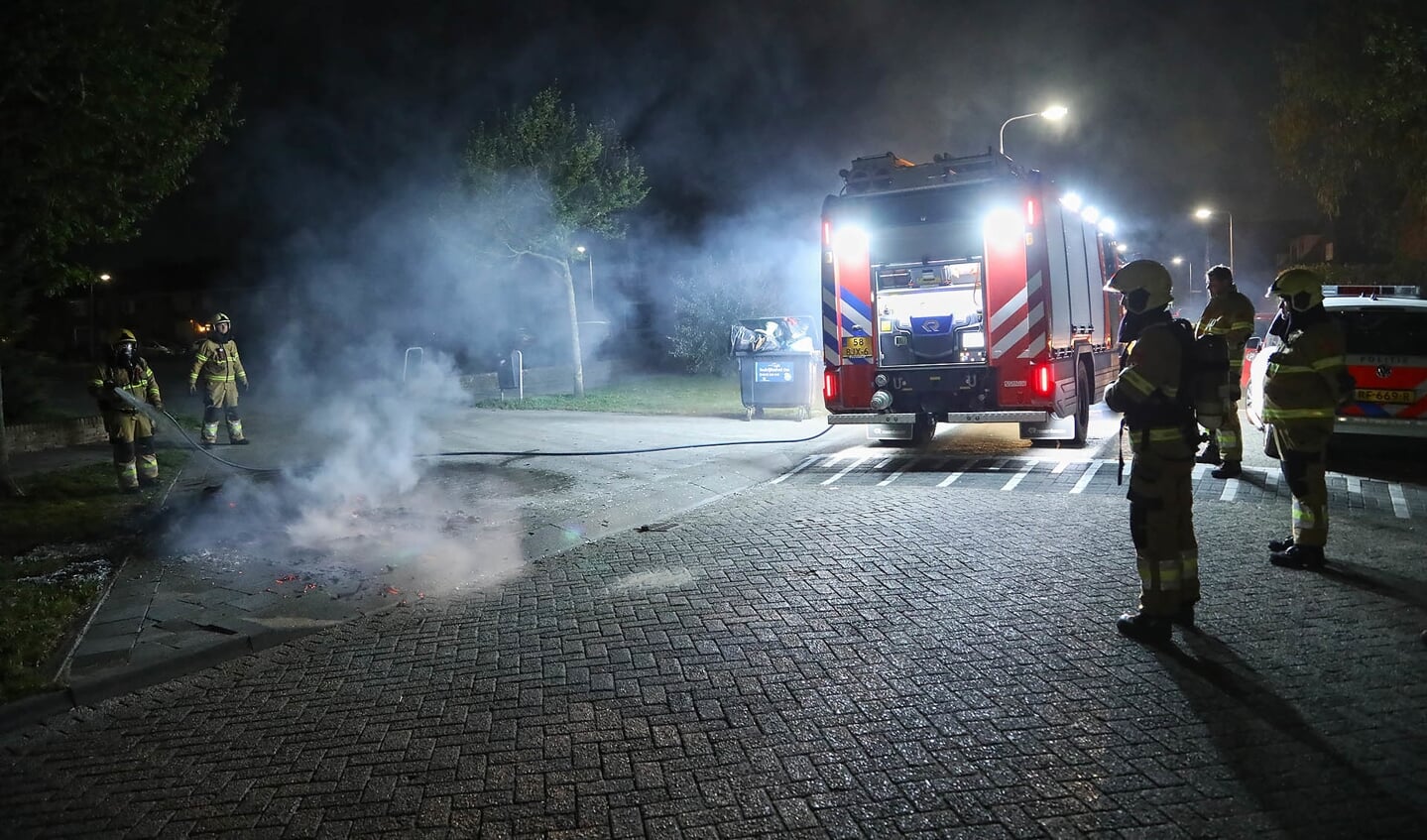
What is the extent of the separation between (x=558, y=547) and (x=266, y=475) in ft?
16.1

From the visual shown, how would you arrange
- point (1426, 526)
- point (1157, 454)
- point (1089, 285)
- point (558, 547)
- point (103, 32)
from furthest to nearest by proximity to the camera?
point (1089, 285) < point (103, 32) < point (558, 547) < point (1426, 526) < point (1157, 454)

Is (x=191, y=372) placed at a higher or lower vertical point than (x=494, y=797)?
higher

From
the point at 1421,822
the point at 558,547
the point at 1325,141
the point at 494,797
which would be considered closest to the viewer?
the point at 1421,822

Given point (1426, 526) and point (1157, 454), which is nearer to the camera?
point (1157, 454)

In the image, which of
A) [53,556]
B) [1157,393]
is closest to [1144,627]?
[1157,393]

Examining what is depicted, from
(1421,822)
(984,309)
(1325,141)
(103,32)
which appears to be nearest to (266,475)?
(103,32)

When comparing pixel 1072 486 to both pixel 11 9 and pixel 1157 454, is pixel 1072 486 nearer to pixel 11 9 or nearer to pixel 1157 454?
pixel 1157 454

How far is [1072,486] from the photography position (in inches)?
336

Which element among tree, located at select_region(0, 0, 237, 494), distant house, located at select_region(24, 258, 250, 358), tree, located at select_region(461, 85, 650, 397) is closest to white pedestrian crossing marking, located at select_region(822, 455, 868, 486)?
tree, located at select_region(0, 0, 237, 494)

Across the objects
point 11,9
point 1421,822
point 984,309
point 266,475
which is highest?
point 11,9

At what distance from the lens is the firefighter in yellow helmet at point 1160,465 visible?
449 cm

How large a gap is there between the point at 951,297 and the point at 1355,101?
14003 millimetres

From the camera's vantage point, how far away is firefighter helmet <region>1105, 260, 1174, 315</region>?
182 inches

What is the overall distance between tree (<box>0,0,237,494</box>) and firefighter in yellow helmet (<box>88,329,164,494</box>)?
2.91 ft
